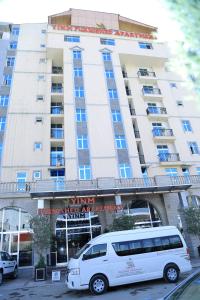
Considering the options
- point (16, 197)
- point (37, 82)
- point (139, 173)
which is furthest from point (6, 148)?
point (139, 173)

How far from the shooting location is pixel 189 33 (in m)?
3.21

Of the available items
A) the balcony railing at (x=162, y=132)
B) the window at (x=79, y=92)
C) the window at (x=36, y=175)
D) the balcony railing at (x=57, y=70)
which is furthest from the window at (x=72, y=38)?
the window at (x=36, y=175)

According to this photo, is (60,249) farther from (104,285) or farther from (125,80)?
(125,80)

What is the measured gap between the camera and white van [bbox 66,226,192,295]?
996 centimetres

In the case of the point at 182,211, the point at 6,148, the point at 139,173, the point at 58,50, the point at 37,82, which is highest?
the point at 58,50

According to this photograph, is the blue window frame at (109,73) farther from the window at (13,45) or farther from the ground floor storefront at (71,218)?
the ground floor storefront at (71,218)

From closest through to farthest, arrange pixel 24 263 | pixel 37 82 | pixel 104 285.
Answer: pixel 104 285
pixel 24 263
pixel 37 82

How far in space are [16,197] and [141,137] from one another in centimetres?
1295

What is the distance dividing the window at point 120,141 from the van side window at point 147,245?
485 inches

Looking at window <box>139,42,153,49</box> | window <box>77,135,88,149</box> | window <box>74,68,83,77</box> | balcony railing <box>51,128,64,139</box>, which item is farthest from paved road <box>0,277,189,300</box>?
window <box>139,42,153,49</box>

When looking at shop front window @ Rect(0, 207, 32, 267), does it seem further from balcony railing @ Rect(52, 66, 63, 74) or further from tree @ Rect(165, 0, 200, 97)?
tree @ Rect(165, 0, 200, 97)

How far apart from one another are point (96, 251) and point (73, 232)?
9.30m

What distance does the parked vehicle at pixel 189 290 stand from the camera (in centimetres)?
319

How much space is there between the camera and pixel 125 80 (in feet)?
94.9
